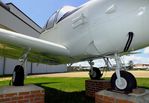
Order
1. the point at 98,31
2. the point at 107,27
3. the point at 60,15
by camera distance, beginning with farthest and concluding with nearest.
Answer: the point at 60,15
the point at 98,31
the point at 107,27

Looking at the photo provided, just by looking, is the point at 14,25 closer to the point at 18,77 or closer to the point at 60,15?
the point at 60,15

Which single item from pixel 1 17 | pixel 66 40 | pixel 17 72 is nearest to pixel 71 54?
pixel 66 40

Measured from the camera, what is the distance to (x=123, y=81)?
432 centimetres

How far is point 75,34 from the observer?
525 cm

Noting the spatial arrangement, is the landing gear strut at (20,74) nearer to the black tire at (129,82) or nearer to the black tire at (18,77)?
the black tire at (18,77)

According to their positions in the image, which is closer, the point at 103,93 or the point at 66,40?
the point at 103,93

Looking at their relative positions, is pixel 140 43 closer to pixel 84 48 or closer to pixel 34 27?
pixel 84 48

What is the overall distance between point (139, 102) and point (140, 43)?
1.16 m

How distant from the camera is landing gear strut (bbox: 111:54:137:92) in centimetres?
424

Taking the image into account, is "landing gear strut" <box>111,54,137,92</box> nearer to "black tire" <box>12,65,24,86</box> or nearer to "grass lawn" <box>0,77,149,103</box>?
"grass lawn" <box>0,77,149,103</box>

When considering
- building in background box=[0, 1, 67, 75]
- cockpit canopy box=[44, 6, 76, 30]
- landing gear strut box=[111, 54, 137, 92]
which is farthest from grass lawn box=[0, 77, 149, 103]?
building in background box=[0, 1, 67, 75]

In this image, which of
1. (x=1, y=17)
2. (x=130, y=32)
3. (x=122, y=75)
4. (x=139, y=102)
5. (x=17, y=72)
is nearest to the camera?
(x=139, y=102)

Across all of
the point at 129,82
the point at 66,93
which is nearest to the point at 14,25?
the point at 66,93

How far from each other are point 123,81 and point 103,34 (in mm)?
1067
